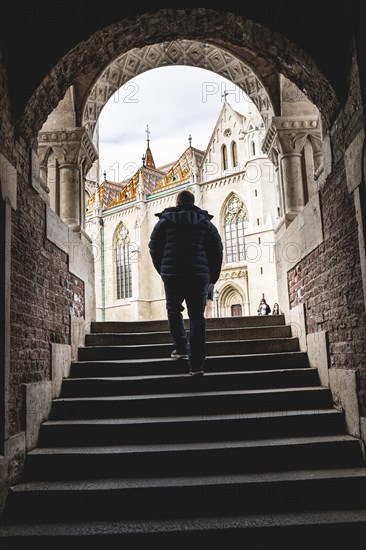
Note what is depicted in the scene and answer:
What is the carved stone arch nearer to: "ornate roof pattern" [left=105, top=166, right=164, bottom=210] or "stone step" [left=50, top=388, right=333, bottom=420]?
"ornate roof pattern" [left=105, top=166, right=164, bottom=210]

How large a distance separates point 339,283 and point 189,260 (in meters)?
1.46

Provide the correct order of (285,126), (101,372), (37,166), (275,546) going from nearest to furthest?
(275,546) < (37,166) < (101,372) < (285,126)

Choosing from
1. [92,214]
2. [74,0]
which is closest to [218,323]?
[74,0]

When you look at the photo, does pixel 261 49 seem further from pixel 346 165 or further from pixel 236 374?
pixel 236 374

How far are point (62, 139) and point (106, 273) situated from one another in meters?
30.8

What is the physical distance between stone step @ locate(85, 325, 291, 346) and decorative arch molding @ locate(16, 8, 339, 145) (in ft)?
8.53

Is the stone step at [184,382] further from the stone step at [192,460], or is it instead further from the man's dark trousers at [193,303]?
the stone step at [192,460]

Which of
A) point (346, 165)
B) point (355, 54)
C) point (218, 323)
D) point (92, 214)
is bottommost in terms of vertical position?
point (218, 323)

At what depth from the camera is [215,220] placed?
31312mm

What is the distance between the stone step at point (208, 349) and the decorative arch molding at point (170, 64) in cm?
392

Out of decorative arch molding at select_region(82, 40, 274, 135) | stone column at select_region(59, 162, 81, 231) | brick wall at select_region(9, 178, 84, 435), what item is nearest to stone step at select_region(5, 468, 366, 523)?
brick wall at select_region(9, 178, 84, 435)

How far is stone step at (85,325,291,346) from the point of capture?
6.23m

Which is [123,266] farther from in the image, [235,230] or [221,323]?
[221,323]

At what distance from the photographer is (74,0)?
443 centimetres
